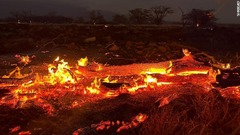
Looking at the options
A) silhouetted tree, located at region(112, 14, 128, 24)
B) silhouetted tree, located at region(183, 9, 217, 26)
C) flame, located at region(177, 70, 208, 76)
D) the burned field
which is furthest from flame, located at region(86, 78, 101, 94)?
silhouetted tree, located at region(112, 14, 128, 24)

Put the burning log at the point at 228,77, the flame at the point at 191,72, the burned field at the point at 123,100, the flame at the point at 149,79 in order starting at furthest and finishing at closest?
the flame at the point at 191,72
the flame at the point at 149,79
the burning log at the point at 228,77
the burned field at the point at 123,100

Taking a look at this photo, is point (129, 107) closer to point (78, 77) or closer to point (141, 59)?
point (78, 77)

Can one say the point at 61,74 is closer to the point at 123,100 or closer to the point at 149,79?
the point at 123,100

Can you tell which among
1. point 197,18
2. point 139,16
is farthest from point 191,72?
point 139,16

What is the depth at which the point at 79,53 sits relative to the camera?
12.3 metres

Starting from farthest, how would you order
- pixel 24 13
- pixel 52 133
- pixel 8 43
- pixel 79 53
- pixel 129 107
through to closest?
pixel 24 13
pixel 8 43
pixel 79 53
pixel 129 107
pixel 52 133

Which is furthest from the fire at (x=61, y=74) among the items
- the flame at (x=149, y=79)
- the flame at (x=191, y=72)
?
the flame at (x=191, y=72)

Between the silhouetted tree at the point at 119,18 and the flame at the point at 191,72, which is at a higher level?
the silhouetted tree at the point at 119,18

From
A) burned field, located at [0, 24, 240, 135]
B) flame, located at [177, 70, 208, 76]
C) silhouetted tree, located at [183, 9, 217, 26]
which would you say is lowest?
burned field, located at [0, 24, 240, 135]

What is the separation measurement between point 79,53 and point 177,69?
17.9 ft

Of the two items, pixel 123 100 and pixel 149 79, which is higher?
pixel 149 79

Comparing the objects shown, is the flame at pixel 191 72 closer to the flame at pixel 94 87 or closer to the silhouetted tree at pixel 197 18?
the flame at pixel 94 87

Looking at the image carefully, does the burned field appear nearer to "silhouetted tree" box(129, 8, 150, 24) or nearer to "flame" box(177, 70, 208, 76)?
"flame" box(177, 70, 208, 76)

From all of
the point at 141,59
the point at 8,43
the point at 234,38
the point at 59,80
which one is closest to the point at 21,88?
the point at 59,80
